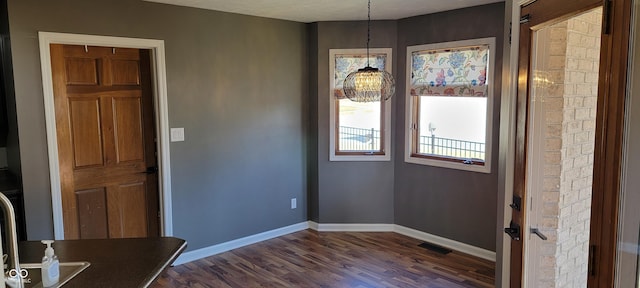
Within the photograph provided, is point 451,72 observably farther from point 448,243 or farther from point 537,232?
point 537,232

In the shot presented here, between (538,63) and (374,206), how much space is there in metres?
3.07

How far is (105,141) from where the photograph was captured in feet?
12.6

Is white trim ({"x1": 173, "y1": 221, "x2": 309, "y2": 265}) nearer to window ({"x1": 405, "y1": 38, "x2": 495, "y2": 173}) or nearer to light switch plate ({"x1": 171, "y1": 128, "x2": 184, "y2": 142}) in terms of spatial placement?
light switch plate ({"x1": 171, "y1": 128, "x2": 184, "y2": 142})

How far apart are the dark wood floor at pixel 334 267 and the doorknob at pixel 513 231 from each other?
140cm

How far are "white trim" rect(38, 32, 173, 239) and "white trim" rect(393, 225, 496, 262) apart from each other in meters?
2.49

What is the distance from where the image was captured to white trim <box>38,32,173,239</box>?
3283 mm

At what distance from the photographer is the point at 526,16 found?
2.23m

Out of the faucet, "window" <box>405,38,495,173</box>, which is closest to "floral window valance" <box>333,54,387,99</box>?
"window" <box>405,38,495,173</box>

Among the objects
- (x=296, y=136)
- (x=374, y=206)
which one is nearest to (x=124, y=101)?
(x=296, y=136)

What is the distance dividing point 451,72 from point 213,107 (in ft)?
7.66

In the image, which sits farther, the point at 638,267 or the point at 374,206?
the point at 374,206

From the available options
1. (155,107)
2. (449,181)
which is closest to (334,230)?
(449,181)

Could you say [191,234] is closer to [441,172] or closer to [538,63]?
[441,172]

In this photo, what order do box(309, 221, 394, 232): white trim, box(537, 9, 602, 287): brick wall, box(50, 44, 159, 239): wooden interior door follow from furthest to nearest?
box(309, 221, 394, 232): white trim → box(50, 44, 159, 239): wooden interior door → box(537, 9, 602, 287): brick wall
